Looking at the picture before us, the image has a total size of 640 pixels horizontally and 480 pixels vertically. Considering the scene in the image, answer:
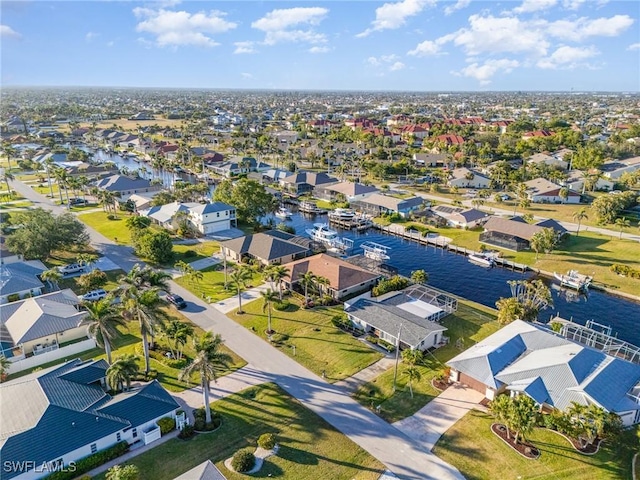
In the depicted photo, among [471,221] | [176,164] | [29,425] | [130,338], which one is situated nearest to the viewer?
[29,425]

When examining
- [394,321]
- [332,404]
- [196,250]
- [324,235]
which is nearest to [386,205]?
[324,235]

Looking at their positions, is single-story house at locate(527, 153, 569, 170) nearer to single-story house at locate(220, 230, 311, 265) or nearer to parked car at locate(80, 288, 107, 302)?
single-story house at locate(220, 230, 311, 265)

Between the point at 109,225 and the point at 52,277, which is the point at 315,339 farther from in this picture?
the point at 109,225

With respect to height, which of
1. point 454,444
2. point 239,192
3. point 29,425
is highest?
point 239,192

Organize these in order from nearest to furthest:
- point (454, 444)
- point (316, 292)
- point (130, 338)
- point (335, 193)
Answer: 1. point (454, 444)
2. point (130, 338)
3. point (316, 292)
4. point (335, 193)

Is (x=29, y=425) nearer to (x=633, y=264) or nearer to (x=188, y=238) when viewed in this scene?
(x=188, y=238)

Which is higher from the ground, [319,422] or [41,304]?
[41,304]

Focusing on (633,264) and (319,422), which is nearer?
(319,422)

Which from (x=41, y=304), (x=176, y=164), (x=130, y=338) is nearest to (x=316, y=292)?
(x=130, y=338)
